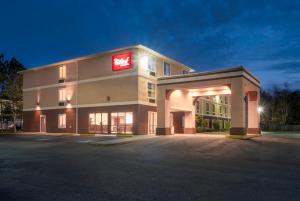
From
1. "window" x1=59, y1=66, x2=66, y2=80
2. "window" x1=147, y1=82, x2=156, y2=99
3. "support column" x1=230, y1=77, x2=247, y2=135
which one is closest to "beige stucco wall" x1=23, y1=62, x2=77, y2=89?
"window" x1=59, y1=66, x2=66, y2=80

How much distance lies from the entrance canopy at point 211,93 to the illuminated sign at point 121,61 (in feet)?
14.7

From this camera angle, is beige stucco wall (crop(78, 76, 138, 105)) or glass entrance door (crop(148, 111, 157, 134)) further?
glass entrance door (crop(148, 111, 157, 134))

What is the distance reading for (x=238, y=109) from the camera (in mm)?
23172

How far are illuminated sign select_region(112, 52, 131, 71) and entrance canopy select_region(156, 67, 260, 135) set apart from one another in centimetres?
447

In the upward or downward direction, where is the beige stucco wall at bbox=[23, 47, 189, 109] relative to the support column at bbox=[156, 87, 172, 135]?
upward

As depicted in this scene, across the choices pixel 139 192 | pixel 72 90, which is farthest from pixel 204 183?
pixel 72 90

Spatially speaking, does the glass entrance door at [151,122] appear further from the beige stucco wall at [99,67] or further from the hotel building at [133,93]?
the beige stucco wall at [99,67]

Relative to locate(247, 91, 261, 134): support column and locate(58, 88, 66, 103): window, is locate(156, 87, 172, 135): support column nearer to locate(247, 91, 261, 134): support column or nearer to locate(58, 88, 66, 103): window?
locate(247, 91, 261, 134): support column

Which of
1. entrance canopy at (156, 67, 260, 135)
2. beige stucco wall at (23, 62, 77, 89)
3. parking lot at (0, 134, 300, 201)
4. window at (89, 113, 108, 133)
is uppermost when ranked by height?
beige stucco wall at (23, 62, 77, 89)

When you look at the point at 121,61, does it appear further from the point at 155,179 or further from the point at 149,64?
the point at 155,179

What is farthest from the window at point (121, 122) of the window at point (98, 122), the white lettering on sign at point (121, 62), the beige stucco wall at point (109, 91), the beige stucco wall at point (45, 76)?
the beige stucco wall at point (45, 76)

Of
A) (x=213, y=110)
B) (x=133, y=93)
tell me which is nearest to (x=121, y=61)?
(x=133, y=93)

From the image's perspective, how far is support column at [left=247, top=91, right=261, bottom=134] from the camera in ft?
97.7

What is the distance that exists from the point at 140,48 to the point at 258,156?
18768 millimetres
